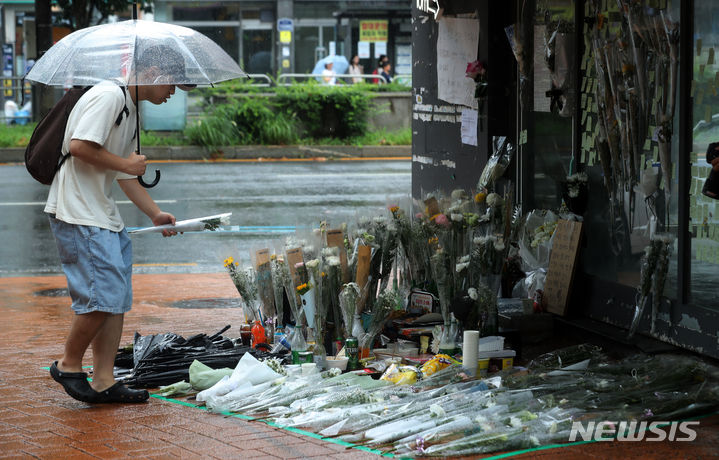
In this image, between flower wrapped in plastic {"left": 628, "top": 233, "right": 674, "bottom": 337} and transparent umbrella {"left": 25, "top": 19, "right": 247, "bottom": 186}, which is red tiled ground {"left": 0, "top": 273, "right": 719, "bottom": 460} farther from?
transparent umbrella {"left": 25, "top": 19, "right": 247, "bottom": 186}

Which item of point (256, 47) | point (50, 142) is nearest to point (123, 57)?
point (50, 142)

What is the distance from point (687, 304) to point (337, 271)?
6.55ft

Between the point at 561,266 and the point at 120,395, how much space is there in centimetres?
301

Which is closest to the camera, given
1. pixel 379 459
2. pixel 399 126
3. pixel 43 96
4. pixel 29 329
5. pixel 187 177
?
pixel 379 459

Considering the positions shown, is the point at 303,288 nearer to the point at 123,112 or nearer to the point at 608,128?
the point at 123,112

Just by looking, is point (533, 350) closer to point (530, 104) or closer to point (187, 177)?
point (530, 104)

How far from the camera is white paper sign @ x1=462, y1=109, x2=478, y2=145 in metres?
7.61

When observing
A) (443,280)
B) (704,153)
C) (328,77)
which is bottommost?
(443,280)

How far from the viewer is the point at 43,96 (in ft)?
65.3

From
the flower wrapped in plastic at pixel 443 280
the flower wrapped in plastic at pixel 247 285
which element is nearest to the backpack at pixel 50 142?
the flower wrapped in plastic at pixel 247 285

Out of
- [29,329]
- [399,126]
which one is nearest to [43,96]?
[399,126]

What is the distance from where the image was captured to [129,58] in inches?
218

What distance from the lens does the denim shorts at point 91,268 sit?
5.12m

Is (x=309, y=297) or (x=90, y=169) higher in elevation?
(x=90, y=169)
